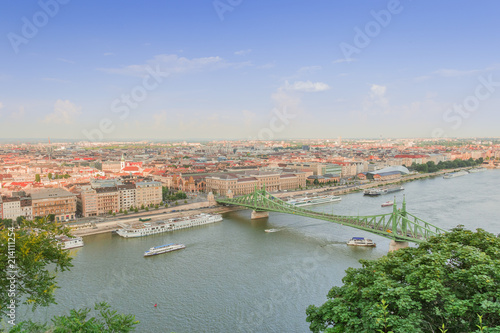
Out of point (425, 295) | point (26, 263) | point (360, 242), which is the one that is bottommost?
point (360, 242)

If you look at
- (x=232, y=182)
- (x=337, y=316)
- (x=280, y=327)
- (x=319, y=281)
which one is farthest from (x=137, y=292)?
(x=232, y=182)

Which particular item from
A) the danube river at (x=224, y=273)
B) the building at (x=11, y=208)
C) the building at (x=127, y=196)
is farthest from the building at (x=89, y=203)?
the danube river at (x=224, y=273)

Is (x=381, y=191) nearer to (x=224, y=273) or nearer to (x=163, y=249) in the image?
(x=163, y=249)

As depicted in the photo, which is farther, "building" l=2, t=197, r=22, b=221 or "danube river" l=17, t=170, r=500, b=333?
"building" l=2, t=197, r=22, b=221

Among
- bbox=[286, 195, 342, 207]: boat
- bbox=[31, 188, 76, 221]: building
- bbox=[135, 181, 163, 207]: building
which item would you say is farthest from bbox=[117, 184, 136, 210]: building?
bbox=[286, 195, 342, 207]: boat

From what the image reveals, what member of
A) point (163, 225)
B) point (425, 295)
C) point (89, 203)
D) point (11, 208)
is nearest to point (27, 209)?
point (11, 208)

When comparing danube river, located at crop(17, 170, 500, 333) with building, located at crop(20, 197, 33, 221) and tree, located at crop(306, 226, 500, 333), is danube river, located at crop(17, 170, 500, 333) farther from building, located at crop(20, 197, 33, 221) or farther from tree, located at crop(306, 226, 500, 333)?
building, located at crop(20, 197, 33, 221)
